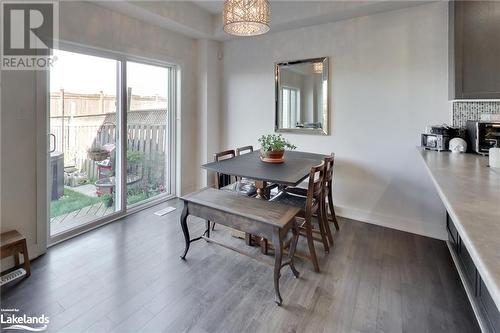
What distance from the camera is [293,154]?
337 centimetres

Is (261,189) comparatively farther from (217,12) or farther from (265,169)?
(217,12)

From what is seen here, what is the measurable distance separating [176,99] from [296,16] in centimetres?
212

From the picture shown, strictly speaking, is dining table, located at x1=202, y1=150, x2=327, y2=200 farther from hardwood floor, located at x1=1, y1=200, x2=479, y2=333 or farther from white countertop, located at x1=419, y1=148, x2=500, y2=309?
white countertop, located at x1=419, y1=148, x2=500, y2=309

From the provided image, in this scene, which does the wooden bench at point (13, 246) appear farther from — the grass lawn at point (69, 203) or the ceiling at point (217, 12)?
the ceiling at point (217, 12)

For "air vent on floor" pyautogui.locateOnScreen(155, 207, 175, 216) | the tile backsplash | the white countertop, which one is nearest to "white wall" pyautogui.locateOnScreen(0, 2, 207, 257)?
"air vent on floor" pyautogui.locateOnScreen(155, 207, 175, 216)

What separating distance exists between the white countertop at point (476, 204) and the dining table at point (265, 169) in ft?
3.27

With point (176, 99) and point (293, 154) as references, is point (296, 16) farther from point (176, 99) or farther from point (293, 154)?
point (176, 99)

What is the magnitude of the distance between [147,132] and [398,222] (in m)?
3.60

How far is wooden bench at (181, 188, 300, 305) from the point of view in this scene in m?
1.90

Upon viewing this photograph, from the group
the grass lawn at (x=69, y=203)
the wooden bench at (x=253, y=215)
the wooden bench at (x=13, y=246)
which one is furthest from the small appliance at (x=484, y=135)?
the grass lawn at (x=69, y=203)

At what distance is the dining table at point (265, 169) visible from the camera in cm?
220

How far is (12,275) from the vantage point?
84.6 inches

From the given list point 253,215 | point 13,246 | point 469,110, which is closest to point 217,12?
point 253,215

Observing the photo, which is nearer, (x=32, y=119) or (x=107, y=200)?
(x=32, y=119)
